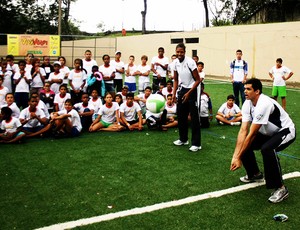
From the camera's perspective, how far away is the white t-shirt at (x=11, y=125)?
308 inches

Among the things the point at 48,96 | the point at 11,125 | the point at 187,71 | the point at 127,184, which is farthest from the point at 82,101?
the point at 127,184

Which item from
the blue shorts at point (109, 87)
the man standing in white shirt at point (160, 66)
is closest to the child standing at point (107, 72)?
the blue shorts at point (109, 87)

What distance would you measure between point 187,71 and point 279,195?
10.5 ft

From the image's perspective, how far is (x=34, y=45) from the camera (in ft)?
94.3

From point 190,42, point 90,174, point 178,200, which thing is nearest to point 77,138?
point 90,174

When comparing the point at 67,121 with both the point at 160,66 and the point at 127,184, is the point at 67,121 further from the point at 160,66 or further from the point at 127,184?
the point at 160,66

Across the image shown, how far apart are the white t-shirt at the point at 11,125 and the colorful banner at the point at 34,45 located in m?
21.8

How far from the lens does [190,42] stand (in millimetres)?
29844

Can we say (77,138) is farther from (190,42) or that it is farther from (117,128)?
(190,42)

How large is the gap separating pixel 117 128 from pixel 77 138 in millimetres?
1137

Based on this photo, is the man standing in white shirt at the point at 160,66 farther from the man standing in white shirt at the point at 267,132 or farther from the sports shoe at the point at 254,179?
the man standing in white shirt at the point at 267,132

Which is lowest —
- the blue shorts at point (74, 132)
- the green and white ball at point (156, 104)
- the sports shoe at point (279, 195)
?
the sports shoe at point (279, 195)

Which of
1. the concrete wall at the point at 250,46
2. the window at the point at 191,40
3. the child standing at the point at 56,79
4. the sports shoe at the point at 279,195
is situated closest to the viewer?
the sports shoe at the point at 279,195

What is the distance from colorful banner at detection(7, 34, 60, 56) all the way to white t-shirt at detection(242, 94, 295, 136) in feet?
84.7
